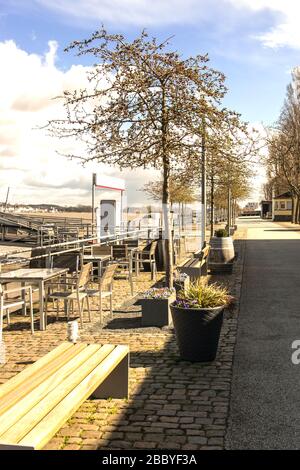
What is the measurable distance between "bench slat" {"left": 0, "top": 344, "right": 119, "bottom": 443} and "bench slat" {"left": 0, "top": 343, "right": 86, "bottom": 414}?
0.16 metres

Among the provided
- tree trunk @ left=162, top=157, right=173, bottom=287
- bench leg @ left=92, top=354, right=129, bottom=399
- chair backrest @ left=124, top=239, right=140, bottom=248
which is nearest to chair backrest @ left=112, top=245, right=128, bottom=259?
chair backrest @ left=124, top=239, right=140, bottom=248

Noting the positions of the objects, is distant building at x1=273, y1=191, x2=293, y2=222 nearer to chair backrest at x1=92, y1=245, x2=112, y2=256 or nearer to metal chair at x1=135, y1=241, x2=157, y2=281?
metal chair at x1=135, y1=241, x2=157, y2=281

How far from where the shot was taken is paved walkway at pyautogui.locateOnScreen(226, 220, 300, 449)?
13.6 feet

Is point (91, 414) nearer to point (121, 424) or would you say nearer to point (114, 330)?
point (121, 424)

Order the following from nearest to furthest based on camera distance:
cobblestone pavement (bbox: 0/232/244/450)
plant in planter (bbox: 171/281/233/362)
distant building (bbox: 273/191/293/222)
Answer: cobblestone pavement (bbox: 0/232/244/450), plant in planter (bbox: 171/281/233/362), distant building (bbox: 273/191/293/222)

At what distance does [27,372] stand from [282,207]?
7471cm

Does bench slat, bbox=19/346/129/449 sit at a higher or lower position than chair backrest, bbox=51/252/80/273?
lower

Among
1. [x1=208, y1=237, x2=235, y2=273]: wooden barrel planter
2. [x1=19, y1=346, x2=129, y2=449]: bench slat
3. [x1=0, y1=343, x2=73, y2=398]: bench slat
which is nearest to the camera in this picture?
[x1=19, y1=346, x2=129, y2=449]: bench slat

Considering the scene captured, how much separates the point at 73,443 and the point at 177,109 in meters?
6.52

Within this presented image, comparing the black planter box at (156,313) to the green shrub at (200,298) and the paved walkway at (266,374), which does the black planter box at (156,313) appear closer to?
the paved walkway at (266,374)

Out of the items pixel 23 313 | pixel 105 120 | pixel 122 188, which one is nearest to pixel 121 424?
pixel 23 313

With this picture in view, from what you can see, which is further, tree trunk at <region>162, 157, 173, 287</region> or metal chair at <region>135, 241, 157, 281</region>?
metal chair at <region>135, 241, 157, 281</region>

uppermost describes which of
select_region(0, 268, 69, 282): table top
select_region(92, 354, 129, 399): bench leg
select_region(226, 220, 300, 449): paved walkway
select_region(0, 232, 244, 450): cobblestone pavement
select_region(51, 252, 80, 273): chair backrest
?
select_region(0, 268, 69, 282): table top

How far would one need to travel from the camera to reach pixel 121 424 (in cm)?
439
